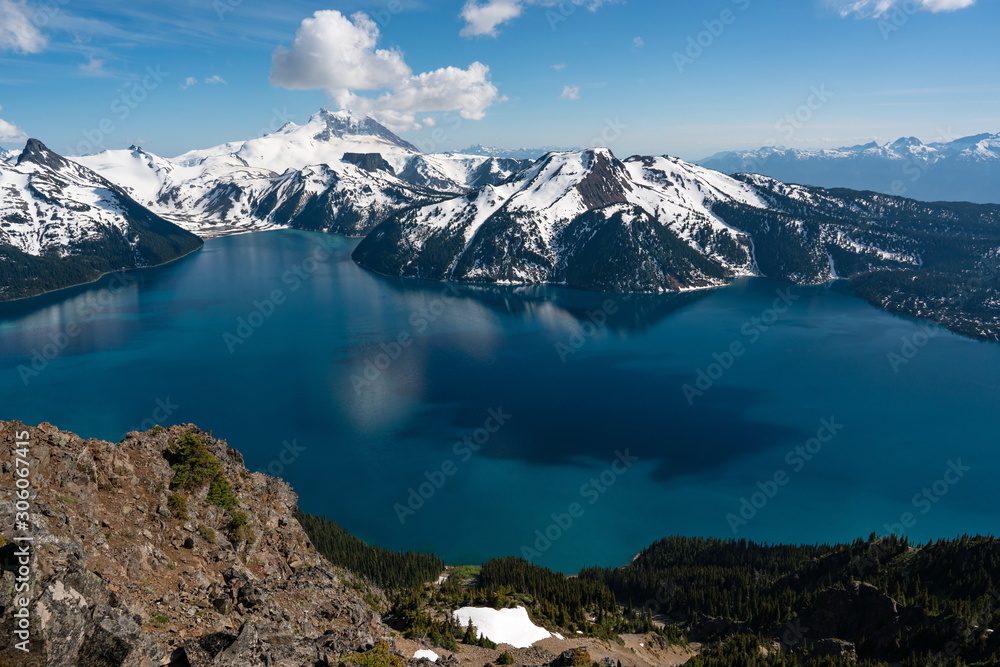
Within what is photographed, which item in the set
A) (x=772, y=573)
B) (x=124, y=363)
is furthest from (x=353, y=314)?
(x=772, y=573)

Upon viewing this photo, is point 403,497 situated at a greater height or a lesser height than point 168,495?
lesser

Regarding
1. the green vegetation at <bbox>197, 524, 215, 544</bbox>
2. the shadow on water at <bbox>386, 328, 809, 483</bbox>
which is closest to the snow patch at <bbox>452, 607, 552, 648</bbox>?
the green vegetation at <bbox>197, 524, 215, 544</bbox>

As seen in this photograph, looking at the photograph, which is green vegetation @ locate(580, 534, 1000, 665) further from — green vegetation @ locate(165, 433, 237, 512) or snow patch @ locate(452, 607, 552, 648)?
green vegetation @ locate(165, 433, 237, 512)

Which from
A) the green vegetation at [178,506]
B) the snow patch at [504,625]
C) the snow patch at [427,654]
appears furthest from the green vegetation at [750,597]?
the green vegetation at [178,506]

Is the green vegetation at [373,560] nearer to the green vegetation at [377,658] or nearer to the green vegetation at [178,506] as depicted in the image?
the green vegetation at [178,506]

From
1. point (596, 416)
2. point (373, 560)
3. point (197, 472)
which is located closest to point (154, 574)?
point (197, 472)

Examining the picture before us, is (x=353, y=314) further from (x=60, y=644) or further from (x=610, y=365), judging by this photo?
(x=60, y=644)

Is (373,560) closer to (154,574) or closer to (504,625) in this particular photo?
(504,625)
